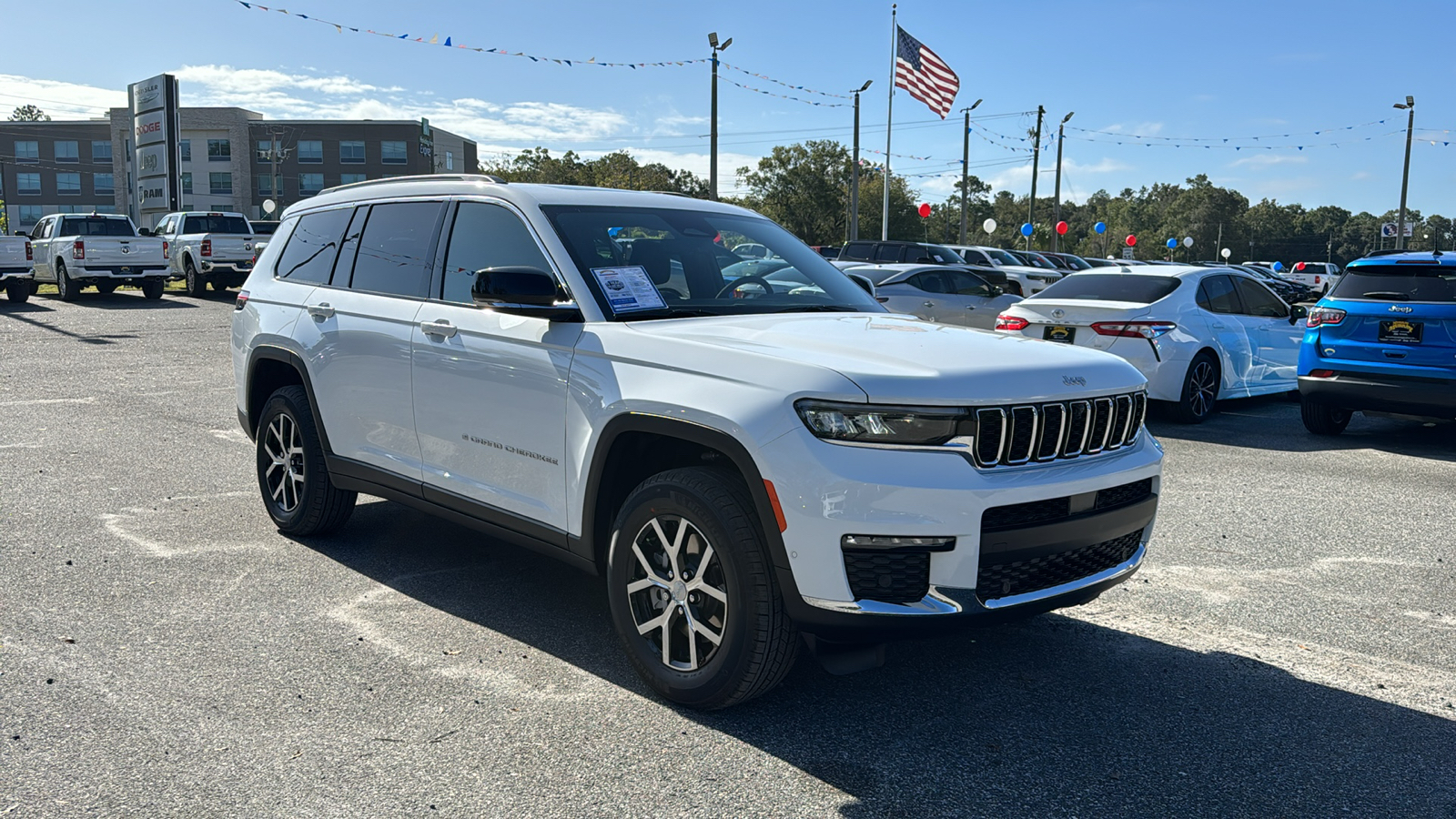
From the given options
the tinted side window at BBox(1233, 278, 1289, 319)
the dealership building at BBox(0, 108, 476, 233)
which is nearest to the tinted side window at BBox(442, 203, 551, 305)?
the tinted side window at BBox(1233, 278, 1289, 319)

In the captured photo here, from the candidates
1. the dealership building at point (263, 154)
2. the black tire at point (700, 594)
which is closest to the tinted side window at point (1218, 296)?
the black tire at point (700, 594)

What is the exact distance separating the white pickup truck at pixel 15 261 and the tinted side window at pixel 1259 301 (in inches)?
909

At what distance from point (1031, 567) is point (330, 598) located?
312cm

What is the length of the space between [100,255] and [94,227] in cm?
127

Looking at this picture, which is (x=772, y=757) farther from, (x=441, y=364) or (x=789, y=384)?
(x=441, y=364)

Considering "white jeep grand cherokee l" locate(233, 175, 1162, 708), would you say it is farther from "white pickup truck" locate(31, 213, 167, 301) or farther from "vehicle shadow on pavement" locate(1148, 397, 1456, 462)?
"white pickup truck" locate(31, 213, 167, 301)

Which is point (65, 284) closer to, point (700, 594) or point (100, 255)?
point (100, 255)

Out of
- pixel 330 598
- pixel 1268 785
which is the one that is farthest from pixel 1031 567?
pixel 330 598

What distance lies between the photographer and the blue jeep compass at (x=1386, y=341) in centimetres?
930

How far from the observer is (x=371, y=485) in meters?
5.33

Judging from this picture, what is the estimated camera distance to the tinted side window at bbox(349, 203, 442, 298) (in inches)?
201

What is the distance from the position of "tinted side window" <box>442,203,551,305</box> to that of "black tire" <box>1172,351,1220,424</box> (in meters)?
8.06

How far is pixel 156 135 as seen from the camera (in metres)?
42.8

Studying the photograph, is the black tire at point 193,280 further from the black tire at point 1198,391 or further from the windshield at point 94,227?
the black tire at point 1198,391
